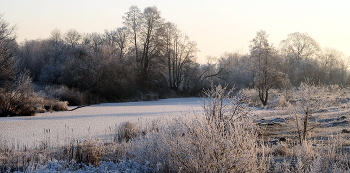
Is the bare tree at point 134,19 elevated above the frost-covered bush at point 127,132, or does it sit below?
above

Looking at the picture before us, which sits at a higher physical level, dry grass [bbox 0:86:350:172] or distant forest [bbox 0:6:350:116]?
distant forest [bbox 0:6:350:116]

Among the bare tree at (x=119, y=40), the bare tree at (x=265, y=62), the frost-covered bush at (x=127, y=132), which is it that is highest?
the bare tree at (x=119, y=40)

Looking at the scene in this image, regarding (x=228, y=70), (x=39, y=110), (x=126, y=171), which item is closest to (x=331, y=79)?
(x=228, y=70)

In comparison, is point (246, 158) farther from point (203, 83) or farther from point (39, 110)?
point (203, 83)

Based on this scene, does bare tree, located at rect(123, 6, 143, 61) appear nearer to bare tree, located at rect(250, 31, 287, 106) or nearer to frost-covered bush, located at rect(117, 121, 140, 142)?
bare tree, located at rect(250, 31, 287, 106)

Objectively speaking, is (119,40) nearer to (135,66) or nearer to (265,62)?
(135,66)

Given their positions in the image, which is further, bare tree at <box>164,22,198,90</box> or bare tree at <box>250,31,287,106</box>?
bare tree at <box>164,22,198,90</box>

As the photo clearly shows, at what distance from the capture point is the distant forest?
27.5 metres

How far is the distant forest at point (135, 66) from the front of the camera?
27.5 metres

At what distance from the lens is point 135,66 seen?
148 feet

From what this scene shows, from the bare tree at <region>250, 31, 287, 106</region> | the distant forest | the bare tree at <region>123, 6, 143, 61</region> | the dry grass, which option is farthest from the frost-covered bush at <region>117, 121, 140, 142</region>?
the bare tree at <region>123, 6, 143, 61</region>

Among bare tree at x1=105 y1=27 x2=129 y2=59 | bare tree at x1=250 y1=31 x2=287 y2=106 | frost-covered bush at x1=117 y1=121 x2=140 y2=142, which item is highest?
bare tree at x1=105 y1=27 x2=129 y2=59

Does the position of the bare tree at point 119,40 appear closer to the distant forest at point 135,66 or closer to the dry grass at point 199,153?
the distant forest at point 135,66

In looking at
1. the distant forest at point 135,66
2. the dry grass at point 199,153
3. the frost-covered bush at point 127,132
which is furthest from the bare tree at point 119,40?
the dry grass at point 199,153
